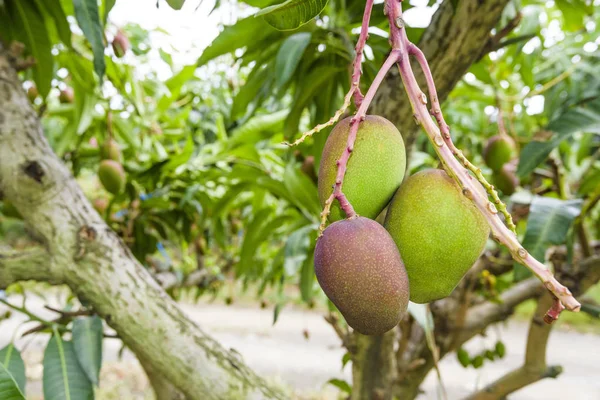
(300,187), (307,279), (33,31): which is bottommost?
(307,279)

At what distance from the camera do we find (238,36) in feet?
2.68

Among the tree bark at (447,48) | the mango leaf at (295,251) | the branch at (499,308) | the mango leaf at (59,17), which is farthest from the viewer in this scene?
the branch at (499,308)

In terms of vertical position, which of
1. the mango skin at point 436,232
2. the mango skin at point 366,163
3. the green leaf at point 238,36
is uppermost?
the green leaf at point 238,36

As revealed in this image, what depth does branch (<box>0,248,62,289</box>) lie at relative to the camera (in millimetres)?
857

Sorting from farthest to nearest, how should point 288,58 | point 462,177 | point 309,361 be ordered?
point 309,361 → point 288,58 → point 462,177

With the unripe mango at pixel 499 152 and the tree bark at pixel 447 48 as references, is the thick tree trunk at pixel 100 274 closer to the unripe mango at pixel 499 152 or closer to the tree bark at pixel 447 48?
the tree bark at pixel 447 48

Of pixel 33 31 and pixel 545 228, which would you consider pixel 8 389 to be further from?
pixel 545 228

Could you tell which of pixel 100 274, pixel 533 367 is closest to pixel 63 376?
pixel 100 274

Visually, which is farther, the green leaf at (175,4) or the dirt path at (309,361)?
the dirt path at (309,361)

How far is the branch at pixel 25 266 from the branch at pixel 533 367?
107cm

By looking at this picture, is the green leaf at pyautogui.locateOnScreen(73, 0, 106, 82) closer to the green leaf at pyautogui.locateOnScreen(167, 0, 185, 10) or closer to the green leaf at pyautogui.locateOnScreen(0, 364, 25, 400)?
the green leaf at pyautogui.locateOnScreen(167, 0, 185, 10)

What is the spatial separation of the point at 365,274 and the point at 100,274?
1.97 feet

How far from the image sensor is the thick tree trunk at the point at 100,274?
2.78 ft

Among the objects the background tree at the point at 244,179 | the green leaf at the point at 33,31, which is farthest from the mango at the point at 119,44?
the green leaf at the point at 33,31
